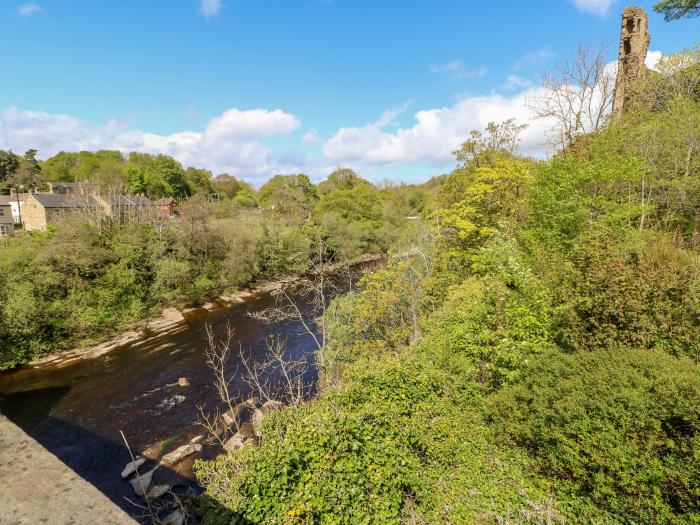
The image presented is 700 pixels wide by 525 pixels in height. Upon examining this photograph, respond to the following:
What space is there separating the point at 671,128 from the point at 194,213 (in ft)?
114

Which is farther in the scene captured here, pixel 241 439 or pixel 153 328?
pixel 153 328

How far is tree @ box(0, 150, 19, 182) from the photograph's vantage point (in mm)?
57219

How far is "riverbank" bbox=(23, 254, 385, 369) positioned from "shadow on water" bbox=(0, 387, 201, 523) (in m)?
3.73

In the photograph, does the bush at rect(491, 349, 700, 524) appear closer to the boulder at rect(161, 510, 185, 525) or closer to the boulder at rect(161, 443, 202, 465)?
the boulder at rect(161, 510, 185, 525)

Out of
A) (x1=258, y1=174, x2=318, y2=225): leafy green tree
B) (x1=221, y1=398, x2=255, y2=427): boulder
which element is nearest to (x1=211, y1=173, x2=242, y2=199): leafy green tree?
(x1=258, y1=174, x2=318, y2=225): leafy green tree

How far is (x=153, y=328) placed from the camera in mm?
24156

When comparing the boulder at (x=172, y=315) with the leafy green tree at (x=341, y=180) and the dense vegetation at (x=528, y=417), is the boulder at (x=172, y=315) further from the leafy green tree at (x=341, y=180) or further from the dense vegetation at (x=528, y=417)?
the leafy green tree at (x=341, y=180)

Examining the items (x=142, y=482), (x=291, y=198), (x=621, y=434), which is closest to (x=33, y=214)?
(x=291, y=198)

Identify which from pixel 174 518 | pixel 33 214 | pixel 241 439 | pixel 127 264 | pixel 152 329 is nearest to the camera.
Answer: pixel 174 518

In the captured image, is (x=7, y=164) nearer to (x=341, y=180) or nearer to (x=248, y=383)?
(x=341, y=180)

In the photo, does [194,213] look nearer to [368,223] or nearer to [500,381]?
[368,223]

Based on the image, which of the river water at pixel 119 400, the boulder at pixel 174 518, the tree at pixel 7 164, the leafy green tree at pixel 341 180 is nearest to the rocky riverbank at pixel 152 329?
the river water at pixel 119 400

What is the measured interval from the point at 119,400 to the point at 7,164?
69266mm

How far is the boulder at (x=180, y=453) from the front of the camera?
1142 cm
